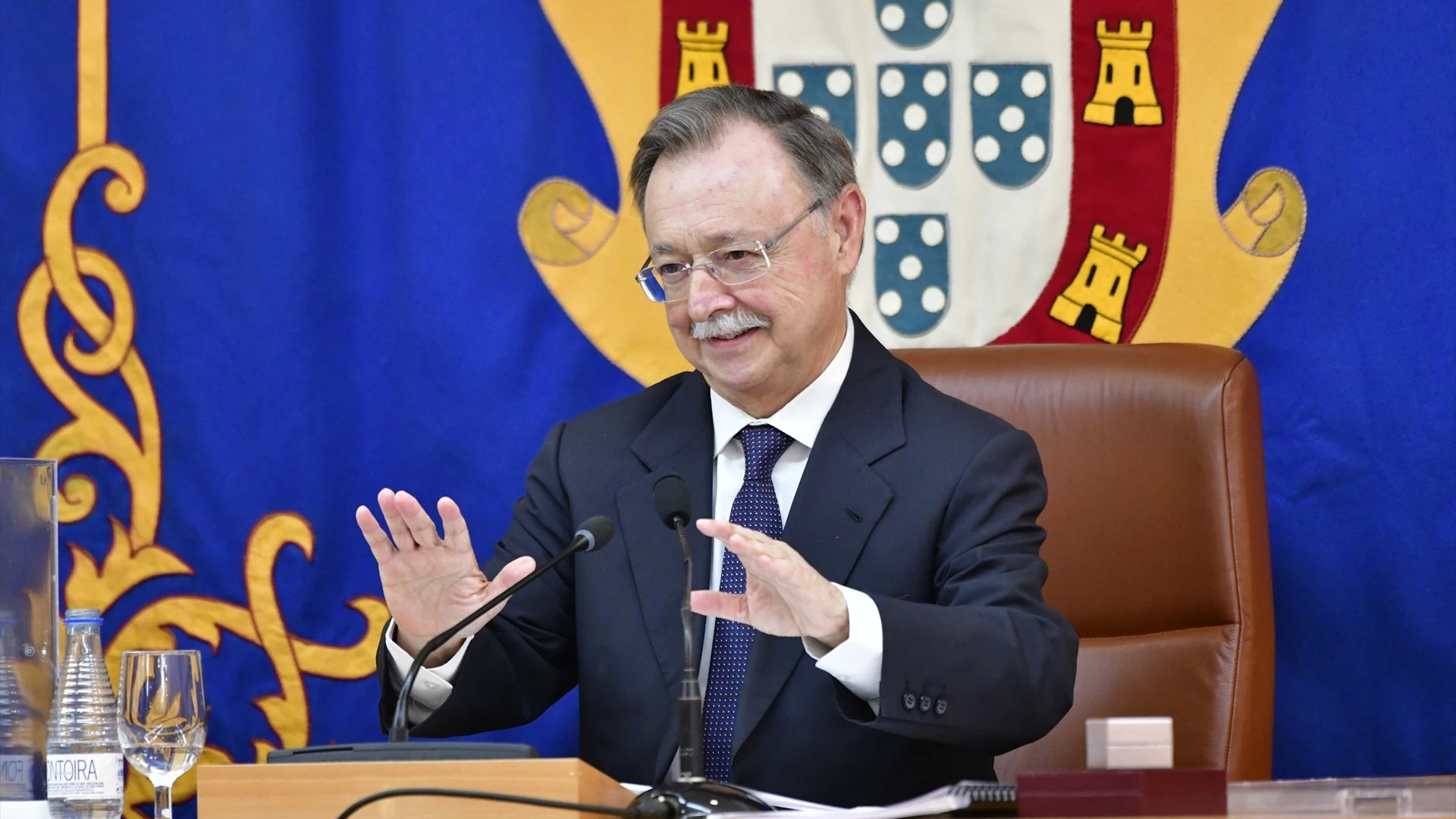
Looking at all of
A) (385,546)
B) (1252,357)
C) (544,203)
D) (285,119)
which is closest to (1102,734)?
(385,546)

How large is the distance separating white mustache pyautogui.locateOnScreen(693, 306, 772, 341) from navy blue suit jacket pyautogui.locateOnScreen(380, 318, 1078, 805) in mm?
162

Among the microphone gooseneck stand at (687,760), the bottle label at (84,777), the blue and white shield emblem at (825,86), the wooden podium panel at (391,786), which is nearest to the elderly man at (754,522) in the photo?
the microphone gooseneck stand at (687,760)

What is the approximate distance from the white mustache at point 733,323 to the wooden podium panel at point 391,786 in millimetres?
878

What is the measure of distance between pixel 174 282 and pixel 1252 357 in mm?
1953

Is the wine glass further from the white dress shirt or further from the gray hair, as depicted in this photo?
the gray hair

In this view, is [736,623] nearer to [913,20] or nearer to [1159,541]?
[1159,541]

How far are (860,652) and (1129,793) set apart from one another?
1.53 ft

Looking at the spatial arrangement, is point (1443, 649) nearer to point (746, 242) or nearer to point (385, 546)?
point (746, 242)

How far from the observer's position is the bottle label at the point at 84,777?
1.81 metres

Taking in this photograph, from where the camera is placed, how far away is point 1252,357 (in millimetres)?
2787

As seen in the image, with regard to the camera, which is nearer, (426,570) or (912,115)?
(426,570)

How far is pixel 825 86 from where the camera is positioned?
2875 mm

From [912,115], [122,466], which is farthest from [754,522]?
[122,466]

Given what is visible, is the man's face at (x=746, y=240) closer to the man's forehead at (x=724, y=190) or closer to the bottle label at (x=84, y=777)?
the man's forehead at (x=724, y=190)
